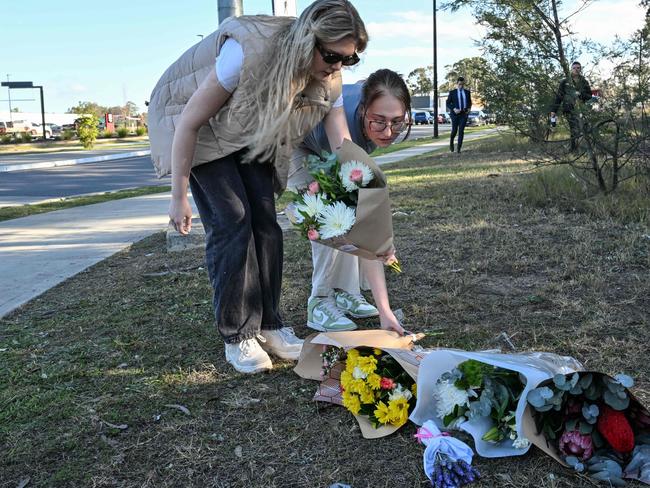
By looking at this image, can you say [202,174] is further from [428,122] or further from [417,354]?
[428,122]

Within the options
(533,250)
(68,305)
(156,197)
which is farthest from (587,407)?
(156,197)

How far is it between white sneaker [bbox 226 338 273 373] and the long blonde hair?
836 millimetres

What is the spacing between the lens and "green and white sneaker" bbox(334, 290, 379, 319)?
3385 mm

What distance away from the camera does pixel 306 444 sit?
217 centimetres

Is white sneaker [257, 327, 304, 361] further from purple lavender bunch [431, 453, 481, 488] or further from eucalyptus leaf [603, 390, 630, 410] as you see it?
eucalyptus leaf [603, 390, 630, 410]

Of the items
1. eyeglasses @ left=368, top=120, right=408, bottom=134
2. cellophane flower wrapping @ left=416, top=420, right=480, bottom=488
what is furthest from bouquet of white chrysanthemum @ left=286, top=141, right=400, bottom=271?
cellophane flower wrapping @ left=416, top=420, right=480, bottom=488

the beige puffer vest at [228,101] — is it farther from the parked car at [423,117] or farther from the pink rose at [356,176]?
the parked car at [423,117]

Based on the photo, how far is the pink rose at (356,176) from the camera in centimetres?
237

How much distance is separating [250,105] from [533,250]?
2.72 meters

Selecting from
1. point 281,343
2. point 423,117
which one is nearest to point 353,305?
point 281,343

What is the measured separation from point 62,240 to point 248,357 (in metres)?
3.82

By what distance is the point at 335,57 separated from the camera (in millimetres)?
2340

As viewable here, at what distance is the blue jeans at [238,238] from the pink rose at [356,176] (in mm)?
552

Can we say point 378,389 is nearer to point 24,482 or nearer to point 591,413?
point 591,413
